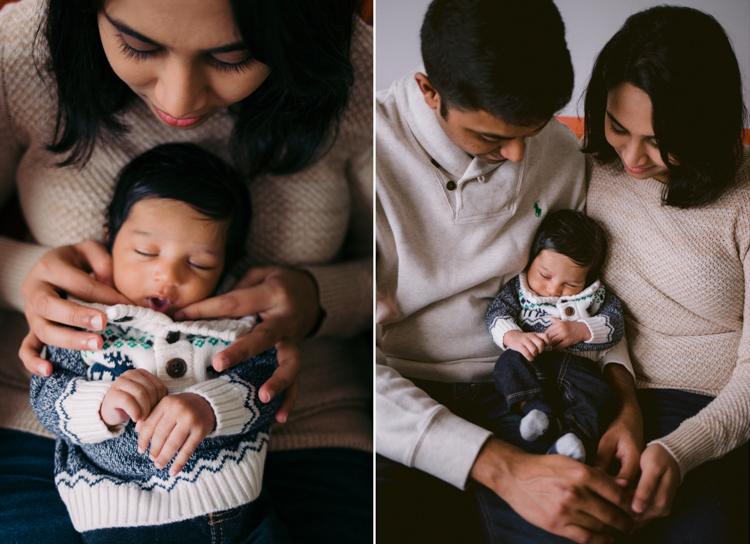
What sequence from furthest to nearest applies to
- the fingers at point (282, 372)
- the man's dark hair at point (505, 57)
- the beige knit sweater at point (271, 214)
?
the beige knit sweater at point (271, 214) → the fingers at point (282, 372) → the man's dark hair at point (505, 57)

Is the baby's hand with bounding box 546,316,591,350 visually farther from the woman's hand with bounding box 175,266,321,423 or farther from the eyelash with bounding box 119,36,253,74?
the eyelash with bounding box 119,36,253,74

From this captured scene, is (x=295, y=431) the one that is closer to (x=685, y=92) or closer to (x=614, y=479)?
(x=614, y=479)

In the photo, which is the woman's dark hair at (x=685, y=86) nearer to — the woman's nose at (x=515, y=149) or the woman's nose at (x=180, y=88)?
the woman's nose at (x=515, y=149)

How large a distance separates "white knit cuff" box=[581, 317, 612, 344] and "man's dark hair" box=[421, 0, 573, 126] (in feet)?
0.86

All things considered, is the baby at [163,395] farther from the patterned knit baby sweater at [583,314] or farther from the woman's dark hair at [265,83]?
the patterned knit baby sweater at [583,314]

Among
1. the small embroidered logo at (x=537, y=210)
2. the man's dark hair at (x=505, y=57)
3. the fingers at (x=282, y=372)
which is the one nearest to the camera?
the man's dark hair at (x=505, y=57)

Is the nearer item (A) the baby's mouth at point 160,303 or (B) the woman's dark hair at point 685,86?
(B) the woman's dark hair at point 685,86

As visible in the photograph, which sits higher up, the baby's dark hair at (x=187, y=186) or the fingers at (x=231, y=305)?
the baby's dark hair at (x=187, y=186)

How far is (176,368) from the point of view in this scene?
0.77 metres

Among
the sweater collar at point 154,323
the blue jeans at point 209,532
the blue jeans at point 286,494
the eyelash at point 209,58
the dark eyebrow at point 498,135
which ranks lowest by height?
the blue jeans at point 286,494

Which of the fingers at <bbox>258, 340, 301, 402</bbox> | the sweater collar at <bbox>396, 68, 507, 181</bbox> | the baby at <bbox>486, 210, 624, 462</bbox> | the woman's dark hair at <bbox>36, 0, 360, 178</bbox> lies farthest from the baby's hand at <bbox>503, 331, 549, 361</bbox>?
the woman's dark hair at <bbox>36, 0, 360, 178</bbox>

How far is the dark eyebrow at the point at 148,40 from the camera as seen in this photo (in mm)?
679

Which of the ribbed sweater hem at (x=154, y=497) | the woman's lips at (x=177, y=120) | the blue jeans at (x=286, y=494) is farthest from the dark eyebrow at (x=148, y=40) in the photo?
the blue jeans at (x=286, y=494)

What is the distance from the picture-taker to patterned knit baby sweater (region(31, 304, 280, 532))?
0.71 m
